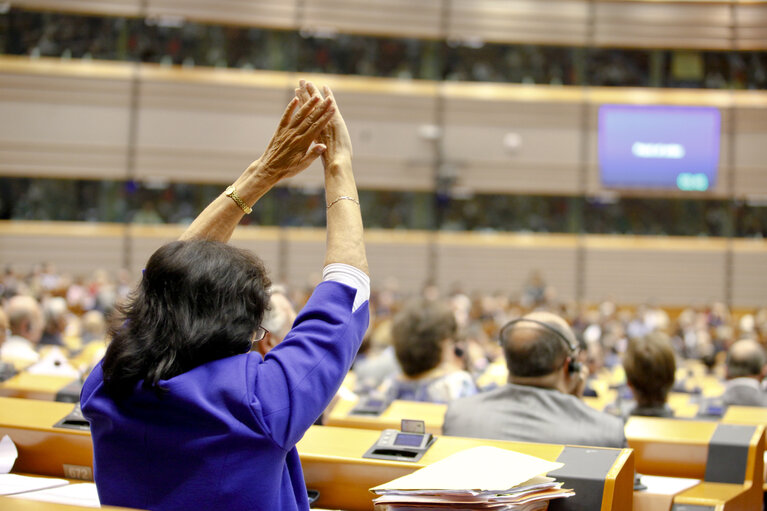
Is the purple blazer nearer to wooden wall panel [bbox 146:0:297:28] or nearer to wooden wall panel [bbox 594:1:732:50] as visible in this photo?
wooden wall panel [bbox 146:0:297:28]

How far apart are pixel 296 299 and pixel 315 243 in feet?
8.93

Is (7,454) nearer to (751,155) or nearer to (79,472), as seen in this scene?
(79,472)

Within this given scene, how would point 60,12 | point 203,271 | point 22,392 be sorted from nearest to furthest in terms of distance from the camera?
1. point 203,271
2. point 22,392
3. point 60,12

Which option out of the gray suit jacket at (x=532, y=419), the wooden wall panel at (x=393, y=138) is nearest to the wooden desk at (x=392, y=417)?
the gray suit jacket at (x=532, y=419)

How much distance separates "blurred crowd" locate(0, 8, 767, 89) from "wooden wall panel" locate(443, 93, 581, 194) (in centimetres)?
66

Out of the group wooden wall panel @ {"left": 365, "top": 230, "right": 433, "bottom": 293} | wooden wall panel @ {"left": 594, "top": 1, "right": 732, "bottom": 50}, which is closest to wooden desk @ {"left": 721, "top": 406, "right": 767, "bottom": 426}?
wooden wall panel @ {"left": 365, "top": 230, "right": 433, "bottom": 293}

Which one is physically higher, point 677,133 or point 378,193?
point 677,133

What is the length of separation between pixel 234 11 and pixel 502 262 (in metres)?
7.72

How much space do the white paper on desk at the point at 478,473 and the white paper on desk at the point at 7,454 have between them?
123cm

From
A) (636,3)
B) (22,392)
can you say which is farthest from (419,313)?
(636,3)

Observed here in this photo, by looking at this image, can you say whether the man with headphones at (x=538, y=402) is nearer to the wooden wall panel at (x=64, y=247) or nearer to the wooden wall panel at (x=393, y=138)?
the wooden wall panel at (x=393, y=138)

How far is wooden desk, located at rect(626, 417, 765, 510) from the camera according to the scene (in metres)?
2.18

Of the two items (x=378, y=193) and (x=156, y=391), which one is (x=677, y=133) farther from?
(x=156, y=391)

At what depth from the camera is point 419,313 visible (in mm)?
4008
